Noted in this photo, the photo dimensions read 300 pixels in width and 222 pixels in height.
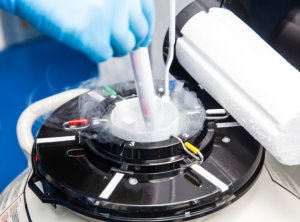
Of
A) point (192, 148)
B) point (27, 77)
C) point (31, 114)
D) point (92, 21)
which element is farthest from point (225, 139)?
point (27, 77)

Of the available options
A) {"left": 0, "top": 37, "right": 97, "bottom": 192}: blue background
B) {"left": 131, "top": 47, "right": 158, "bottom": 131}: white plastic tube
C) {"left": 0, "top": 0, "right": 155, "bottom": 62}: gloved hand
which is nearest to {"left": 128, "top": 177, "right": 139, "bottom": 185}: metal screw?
{"left": 131, "top": 47, "right": 158, "bottom": 131}: white plastic tube

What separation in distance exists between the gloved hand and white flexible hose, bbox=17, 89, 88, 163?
36 cm

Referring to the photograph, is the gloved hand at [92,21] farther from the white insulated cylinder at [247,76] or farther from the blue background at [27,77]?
the blue background at [27,77]

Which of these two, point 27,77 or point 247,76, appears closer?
point 247,76

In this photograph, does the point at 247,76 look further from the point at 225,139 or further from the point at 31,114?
the point at 31,114

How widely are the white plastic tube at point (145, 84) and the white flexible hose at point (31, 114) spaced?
30 centimetres

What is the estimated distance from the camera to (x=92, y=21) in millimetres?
484

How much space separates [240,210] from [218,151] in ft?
0.36

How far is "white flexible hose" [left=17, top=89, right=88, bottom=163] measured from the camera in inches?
30.9

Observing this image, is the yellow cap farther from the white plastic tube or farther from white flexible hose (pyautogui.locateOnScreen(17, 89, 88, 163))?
white flexible hose (pyautogui.locateOnScreen(17, 89, 88, 163))

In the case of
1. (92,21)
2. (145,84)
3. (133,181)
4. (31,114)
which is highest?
(92,21)

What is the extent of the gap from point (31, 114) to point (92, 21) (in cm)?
41

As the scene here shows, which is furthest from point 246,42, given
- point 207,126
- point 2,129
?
point 2,129

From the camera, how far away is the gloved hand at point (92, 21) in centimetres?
Answer: 47
